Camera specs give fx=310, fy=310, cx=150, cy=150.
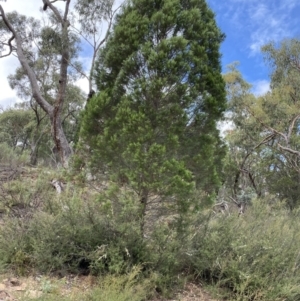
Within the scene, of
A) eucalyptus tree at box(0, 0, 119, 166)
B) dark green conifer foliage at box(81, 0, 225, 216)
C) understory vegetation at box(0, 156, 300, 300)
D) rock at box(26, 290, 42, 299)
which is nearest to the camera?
rock at box(26, 290, 42, 299)

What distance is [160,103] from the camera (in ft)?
14.8

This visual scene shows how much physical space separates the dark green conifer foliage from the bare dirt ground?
1.22 metres

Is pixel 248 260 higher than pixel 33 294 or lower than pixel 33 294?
higher

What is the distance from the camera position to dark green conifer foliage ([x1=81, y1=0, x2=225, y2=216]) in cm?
413

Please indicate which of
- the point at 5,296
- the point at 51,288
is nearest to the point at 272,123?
the point at 51,288

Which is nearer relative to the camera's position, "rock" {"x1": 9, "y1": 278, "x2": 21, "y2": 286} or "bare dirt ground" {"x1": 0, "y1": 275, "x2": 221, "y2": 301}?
"bare dirt ground" {"x1": 0, "y1": 275, "x2": 221, "y2": 301}

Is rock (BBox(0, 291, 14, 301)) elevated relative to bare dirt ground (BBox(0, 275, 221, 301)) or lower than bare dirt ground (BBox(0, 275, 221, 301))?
lower

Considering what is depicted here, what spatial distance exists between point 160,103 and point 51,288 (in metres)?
2.74

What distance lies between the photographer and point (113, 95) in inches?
182

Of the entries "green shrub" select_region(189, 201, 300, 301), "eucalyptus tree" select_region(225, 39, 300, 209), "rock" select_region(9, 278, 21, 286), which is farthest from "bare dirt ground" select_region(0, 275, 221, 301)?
"eucalyptus tree" select_region(225, 39, 300, 209)

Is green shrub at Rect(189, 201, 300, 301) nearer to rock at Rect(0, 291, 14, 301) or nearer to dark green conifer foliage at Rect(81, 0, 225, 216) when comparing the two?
dark green conifer foliage at Rect(81, 0, 225, 216)

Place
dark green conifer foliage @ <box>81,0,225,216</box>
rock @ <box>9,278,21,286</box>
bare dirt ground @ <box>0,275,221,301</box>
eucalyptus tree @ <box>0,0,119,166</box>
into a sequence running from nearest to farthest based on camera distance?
bare dirt ground @ <box>0,275,221,301</box>, rock @ <box>9,278,21,286</box>, dark green conifer foliage @ <box>81,0,225,216</box>, eucalyptus tree @ <box>0,0,119,166</box>

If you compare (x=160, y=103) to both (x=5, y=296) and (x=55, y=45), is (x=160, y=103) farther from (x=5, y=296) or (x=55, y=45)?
(x=55, y=45)

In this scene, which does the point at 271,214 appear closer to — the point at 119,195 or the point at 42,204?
→ the point at 119,195
